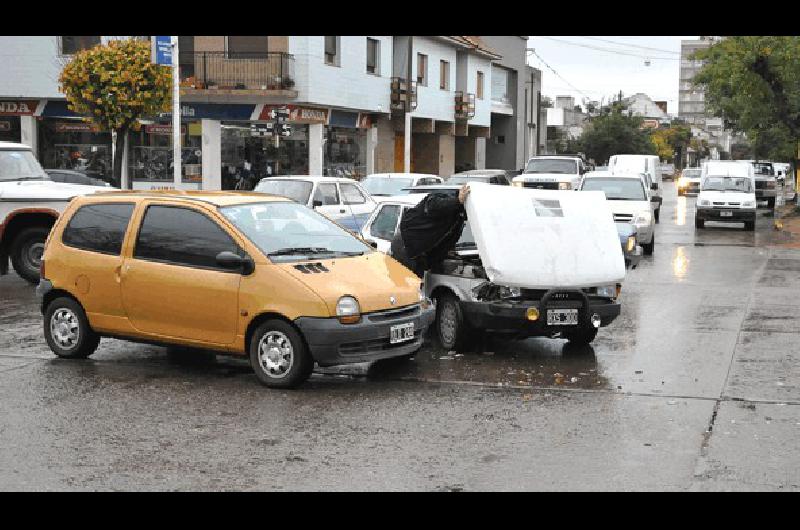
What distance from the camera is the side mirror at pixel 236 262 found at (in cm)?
891

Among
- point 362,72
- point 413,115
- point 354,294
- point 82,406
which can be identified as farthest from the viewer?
point 413,115

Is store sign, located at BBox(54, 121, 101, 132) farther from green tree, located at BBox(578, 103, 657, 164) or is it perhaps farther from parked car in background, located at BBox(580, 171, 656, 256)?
green tree, located at BBox(578, 103, 657, 164)

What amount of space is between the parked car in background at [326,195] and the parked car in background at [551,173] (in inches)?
528

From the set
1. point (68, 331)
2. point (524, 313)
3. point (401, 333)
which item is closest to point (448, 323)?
point (524, 313)

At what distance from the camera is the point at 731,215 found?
30375 mm

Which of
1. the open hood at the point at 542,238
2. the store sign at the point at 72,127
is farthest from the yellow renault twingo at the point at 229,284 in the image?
the store sign at the point at 72,127

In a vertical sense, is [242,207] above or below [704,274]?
above

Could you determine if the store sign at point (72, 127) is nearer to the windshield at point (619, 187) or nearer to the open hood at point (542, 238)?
the windshield at point (619, 187)

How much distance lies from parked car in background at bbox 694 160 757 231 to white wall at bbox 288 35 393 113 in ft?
39.4

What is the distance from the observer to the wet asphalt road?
21.0 ft
